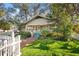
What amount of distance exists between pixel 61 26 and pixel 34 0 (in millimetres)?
335

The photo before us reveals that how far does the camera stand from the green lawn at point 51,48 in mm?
2111

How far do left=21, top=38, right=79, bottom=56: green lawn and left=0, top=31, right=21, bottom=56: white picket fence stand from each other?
64mm

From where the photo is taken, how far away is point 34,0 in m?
2.14

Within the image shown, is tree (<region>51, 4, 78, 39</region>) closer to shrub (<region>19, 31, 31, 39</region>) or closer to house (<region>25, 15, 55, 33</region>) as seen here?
house (<region>25, 15, 55, 33</region>)

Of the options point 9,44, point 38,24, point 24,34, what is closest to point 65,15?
point 38,24

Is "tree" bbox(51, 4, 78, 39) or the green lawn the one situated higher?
"tree" bbox(51, 4, 78, 39)

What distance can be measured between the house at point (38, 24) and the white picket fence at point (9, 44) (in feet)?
0.44

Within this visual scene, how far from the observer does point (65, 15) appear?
7.08ft

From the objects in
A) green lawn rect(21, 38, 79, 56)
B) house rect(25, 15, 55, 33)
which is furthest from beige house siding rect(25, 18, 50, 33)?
green lawn rect(21, 38, 79, 56)

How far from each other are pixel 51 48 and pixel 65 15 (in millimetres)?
322

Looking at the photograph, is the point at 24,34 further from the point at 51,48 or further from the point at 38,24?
the point at 51,48

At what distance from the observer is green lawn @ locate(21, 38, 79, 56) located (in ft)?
6.93

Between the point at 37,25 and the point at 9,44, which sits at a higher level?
the point at 37,25

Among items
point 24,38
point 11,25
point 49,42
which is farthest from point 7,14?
point 49,42
